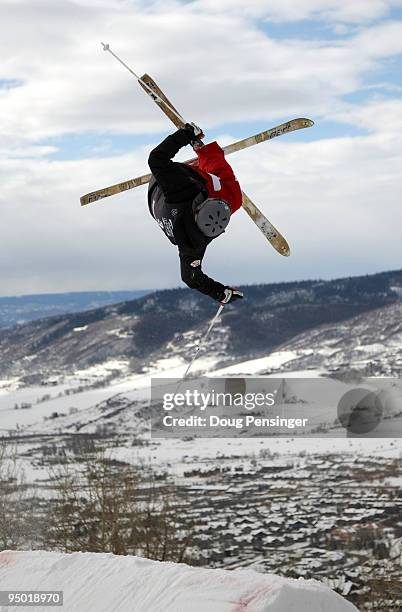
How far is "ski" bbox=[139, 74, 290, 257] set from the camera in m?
6.22

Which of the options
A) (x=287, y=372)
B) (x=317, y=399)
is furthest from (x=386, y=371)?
(x=317, y=399)

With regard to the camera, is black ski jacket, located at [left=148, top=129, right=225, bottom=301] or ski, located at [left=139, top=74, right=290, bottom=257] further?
ski, located at [left=139, top=74, right=290, bottom=257]

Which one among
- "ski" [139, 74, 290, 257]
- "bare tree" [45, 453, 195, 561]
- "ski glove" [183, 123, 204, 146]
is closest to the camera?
"ski glove" [183, 123, 204, 146]

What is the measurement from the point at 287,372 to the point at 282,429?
33930 mm

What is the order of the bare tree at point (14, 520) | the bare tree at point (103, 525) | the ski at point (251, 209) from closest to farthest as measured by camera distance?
the ski at point (251, 209) < the bare tree at point (103, 525) < the bare tree at point (14, 520)

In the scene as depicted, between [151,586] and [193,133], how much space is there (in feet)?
10.6

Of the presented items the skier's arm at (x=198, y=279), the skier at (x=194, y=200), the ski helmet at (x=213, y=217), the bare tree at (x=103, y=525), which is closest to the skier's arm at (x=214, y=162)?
the skier at (x=194, y=200)

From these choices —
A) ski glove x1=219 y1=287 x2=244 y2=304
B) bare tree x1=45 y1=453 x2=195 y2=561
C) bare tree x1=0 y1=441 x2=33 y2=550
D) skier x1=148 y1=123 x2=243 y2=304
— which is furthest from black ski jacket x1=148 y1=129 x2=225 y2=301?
bare tree x1=0 y1=441 x2=33 y2=550

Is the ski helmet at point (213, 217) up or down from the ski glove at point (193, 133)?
down

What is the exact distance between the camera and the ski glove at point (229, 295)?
19.5 ft

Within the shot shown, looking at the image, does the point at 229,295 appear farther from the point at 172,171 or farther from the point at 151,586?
the point at 151,586

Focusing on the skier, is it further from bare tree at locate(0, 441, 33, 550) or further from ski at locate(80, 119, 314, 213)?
bare tree at locate(0, 441, 33, 550)

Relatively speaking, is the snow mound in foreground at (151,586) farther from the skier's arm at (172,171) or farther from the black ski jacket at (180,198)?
the skier's arm at (172,171)

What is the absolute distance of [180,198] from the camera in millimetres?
5680
